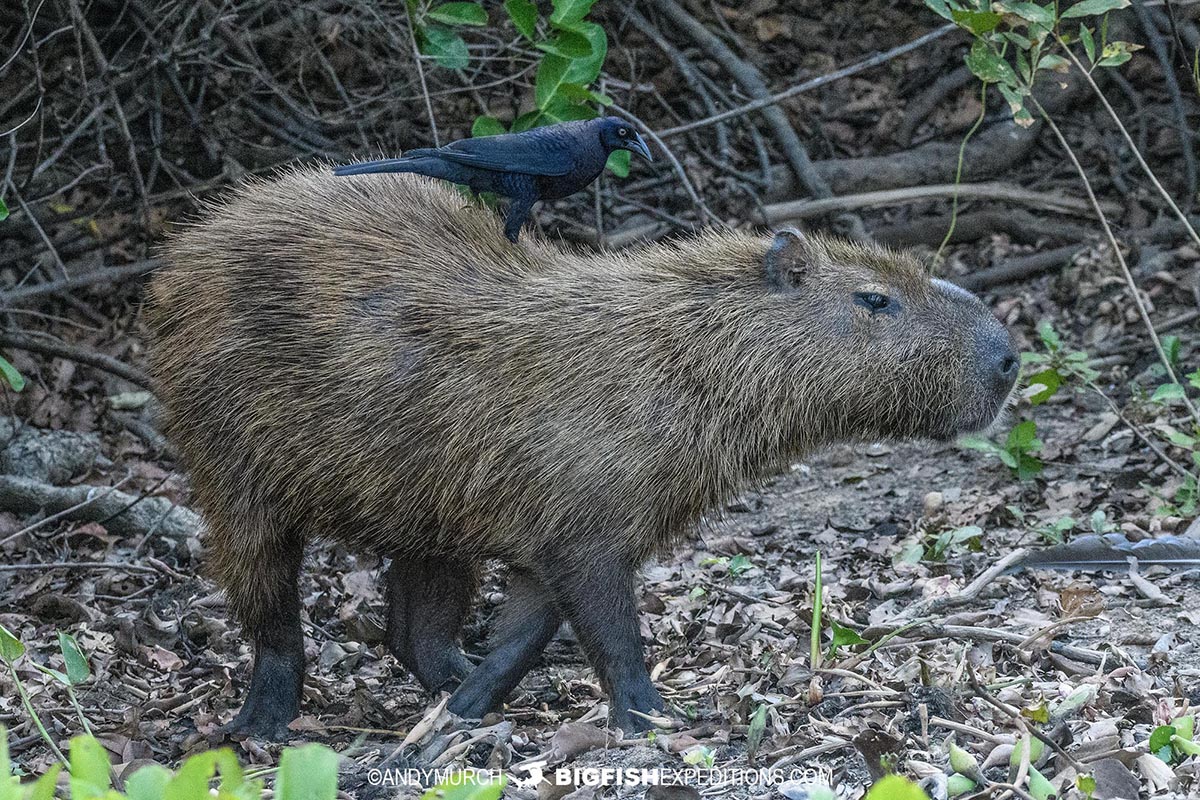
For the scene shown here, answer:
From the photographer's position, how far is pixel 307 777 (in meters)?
2.13

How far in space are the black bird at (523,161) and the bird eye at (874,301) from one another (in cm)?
73

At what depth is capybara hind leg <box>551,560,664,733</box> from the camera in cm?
367

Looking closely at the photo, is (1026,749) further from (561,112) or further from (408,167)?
(561,112)

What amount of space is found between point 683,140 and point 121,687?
4.49 m

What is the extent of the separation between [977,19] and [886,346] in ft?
4.50

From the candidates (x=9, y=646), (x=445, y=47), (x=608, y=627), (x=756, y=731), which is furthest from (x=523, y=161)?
(x=9, y=646)

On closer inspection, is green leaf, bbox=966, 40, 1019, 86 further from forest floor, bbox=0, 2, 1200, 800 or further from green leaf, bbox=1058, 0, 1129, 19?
forest floor, bbox=0, 2, 1200, 800

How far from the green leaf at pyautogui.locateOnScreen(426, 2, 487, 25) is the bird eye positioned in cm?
186

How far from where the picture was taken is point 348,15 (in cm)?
683

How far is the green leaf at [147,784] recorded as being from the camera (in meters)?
2.12

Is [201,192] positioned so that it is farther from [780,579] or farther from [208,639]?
[780,579]

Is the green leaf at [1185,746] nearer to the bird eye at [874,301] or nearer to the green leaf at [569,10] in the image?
the bird eye at [874,301]

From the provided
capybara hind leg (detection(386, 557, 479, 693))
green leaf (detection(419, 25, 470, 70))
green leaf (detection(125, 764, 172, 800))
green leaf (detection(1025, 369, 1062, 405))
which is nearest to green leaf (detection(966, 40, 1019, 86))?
green leaf (detection(1025, 369, 1062, 405))

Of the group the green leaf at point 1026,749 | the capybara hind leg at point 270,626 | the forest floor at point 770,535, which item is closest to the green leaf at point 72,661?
the forest floor at point 770,535
